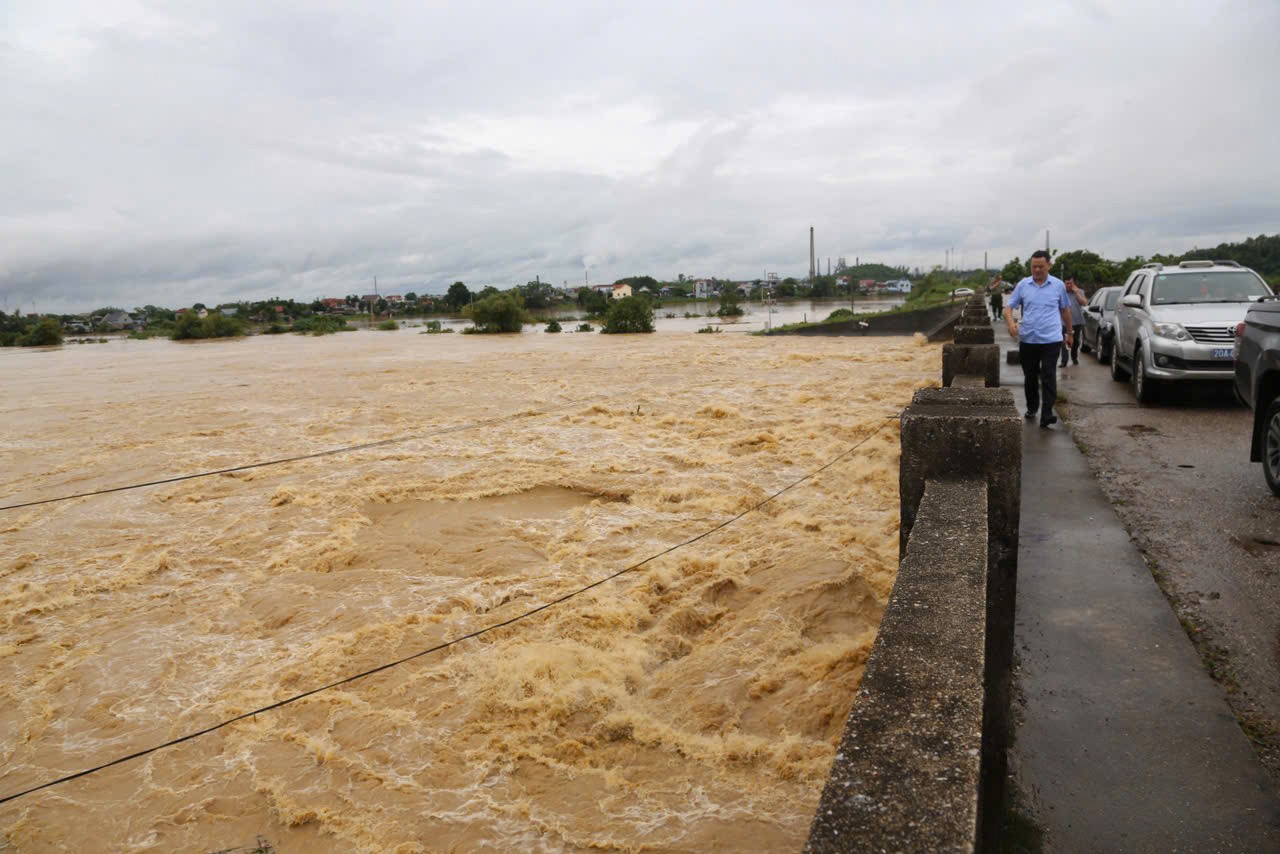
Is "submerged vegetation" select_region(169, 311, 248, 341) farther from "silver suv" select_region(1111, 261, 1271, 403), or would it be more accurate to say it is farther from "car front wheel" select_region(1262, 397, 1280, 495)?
"car front wheel" select_region(1262, 397, 1280, 495)

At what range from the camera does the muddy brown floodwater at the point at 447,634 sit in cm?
480

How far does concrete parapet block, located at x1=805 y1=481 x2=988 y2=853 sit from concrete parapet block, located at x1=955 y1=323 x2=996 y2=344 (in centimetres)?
746

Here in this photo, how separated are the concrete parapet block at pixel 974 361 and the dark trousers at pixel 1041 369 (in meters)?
0.73

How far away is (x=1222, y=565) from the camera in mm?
5312

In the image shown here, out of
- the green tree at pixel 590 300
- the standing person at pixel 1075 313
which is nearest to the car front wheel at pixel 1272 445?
the standing person at pixel 1075 313

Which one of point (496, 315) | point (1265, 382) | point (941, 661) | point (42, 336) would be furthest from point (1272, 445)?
point (42, 336)

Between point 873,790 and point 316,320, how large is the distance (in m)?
83.2

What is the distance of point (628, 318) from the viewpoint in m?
50.5

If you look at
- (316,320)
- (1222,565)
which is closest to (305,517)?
(1222,565)

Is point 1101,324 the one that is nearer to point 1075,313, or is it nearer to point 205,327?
point 1075,313

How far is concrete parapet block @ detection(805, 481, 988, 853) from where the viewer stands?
172cm

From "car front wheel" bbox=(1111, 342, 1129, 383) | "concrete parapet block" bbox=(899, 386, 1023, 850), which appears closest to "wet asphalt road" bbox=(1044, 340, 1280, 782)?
"concrete parapet block" bbox=(899, 386, 1023, 850)

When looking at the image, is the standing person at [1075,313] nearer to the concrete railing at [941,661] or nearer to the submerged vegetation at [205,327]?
the concrete railing at [941,661]

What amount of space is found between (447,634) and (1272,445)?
6.60 metres
